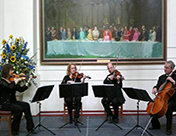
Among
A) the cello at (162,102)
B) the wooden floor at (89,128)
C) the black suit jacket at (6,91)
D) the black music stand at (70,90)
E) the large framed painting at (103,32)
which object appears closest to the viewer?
the cello at (162,102)

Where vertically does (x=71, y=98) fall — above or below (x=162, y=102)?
below

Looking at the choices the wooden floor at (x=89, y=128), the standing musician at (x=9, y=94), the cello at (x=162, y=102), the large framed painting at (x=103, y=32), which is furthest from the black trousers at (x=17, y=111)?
the cello at (x=162, y=102)

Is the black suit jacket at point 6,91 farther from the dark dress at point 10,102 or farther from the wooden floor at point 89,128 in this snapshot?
the wooden floor at point 89,128

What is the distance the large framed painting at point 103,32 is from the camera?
5.70 m

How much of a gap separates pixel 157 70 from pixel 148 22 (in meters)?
1.35

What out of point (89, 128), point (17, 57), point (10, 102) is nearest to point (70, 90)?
point (89, 128)

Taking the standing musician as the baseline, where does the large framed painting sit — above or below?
above

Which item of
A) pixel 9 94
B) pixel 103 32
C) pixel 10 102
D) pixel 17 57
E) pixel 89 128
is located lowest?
pixel 89 128

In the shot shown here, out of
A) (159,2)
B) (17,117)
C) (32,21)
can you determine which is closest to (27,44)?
(32,21)

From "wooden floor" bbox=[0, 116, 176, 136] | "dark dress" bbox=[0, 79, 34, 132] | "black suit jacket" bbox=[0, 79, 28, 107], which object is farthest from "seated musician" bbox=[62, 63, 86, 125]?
"black suit jacket" bbox=[0, 79, 28, 107]

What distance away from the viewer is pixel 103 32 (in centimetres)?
574

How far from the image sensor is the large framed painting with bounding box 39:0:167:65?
5703 millimetres

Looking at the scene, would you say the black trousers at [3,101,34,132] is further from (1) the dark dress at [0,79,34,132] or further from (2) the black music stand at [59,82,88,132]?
(2) the black music stand at [59,82,88,132]

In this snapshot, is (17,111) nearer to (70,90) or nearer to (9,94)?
(9,94)
